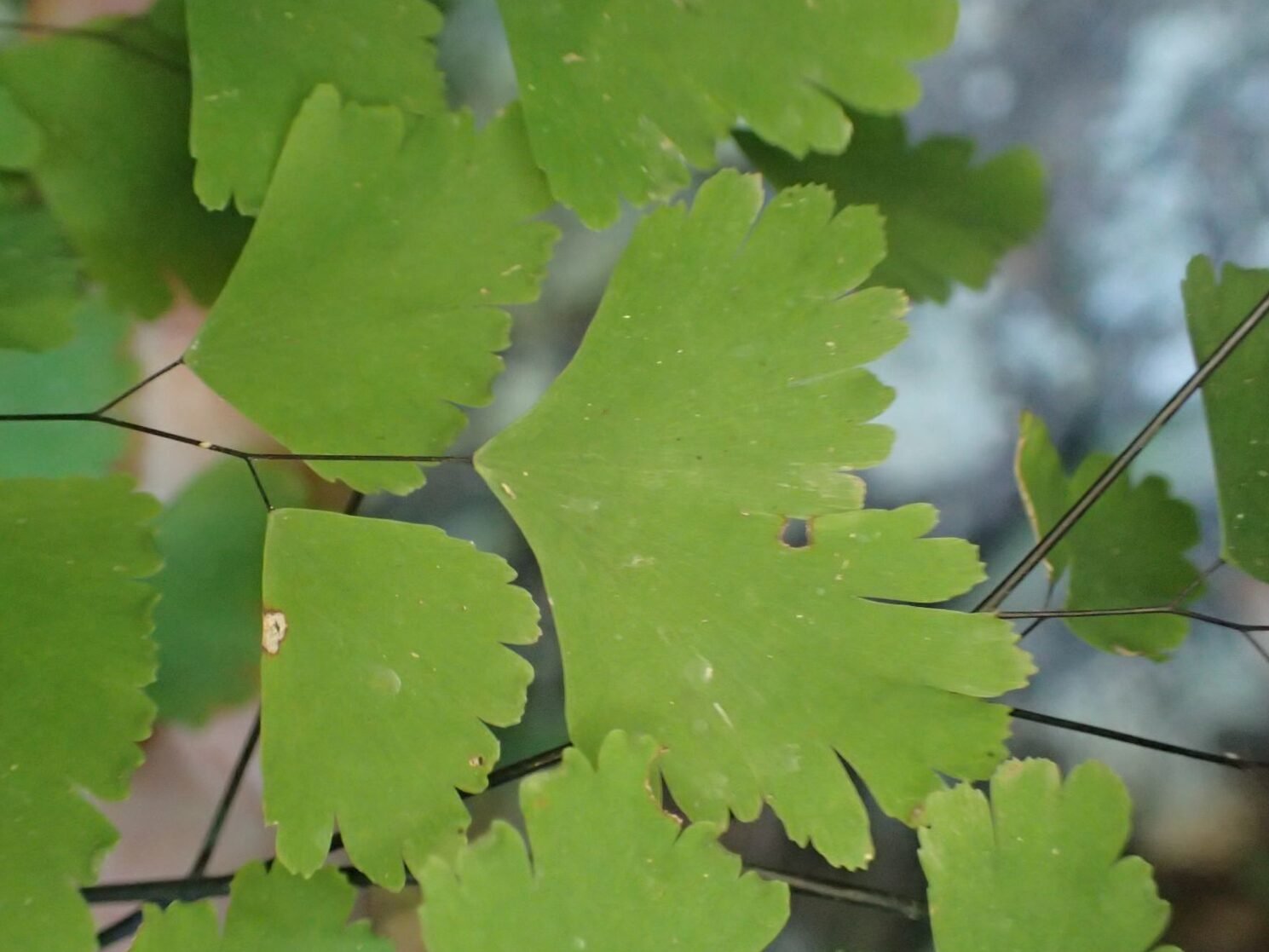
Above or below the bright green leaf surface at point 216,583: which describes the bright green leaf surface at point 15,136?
above

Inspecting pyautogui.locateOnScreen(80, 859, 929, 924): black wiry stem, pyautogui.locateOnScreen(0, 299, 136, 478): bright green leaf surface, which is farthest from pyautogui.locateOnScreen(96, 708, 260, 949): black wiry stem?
pyautogui.locateOnScreen(0, 299, 136, 478): bright green leaf surface

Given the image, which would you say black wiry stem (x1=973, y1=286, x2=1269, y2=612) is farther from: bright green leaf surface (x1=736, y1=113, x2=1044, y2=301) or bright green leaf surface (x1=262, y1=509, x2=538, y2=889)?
bright green leaf surface (x1=262, y1=509, x2=538, y2=889)

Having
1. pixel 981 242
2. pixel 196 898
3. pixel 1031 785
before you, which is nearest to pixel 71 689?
pixel 196 898

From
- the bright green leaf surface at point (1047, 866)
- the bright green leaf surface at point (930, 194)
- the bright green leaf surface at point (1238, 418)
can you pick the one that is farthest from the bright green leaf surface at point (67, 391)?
the bright green leaf surface at point (1238, 418)

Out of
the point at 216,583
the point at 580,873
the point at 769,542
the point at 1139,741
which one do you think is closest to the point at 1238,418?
the point at 1139,741

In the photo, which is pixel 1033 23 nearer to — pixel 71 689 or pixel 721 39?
pixel 721 39

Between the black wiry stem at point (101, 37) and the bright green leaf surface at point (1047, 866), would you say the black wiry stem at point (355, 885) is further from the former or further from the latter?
the black wiry stem at point (101, 37)
